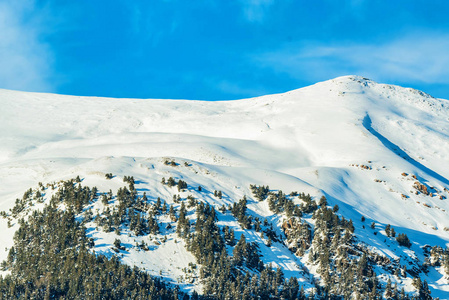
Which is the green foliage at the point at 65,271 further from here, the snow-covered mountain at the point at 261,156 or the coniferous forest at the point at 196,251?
the snow-covered mountain at the point at 261,156

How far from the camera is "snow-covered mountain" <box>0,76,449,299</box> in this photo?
53625 mm

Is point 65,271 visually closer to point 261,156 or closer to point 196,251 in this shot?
point 196,251

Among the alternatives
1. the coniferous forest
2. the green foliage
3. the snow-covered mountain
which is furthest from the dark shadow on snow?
the green foliage

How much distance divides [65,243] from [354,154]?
64239 millimetres

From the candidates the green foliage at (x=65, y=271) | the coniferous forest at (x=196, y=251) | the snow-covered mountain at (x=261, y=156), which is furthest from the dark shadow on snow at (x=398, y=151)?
the green foliage at (x=65, y=271)

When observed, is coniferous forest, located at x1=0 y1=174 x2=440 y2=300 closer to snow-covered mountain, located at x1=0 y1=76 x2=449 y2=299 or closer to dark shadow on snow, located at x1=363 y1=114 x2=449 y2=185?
snow-covered mountain, located at x1=0 y1=76 x2=449 y2=299

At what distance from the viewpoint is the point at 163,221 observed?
52.8 metres

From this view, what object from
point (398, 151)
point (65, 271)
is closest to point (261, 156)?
point (398, 151)

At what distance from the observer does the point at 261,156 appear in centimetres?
9131

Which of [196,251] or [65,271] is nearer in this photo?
[65,271]

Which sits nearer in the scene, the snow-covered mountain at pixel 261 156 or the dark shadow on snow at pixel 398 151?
the snow-covered mountain at pixel 261 156

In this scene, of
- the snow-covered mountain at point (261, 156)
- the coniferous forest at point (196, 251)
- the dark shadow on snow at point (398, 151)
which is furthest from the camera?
the dark shadow on snow at point (398, 151)

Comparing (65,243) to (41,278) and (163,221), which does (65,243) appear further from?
(163,221)

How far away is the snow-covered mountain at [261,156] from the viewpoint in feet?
176
